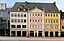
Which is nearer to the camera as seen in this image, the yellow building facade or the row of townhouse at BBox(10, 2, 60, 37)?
the row of townhouse at BBox(10, 2, 60, 37)

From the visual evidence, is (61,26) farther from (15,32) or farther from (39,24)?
(15,32)

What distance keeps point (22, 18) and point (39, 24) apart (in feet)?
17.3

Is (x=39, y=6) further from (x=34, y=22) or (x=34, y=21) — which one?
(x=34, y=22)

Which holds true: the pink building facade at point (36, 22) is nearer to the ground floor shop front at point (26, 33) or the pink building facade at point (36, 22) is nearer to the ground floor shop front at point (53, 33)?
the ground floor shop front at point (26, 33)

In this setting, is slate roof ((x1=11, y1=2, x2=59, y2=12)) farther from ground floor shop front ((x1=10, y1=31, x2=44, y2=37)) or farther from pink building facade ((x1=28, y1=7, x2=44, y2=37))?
ground floor shop front ((x1=10, y1=31, x2=44, y2=37))

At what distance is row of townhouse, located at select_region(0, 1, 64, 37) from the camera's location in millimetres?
88688

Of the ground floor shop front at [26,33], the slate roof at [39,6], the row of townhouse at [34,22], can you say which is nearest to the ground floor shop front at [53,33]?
the row of townhouse at [34,22]

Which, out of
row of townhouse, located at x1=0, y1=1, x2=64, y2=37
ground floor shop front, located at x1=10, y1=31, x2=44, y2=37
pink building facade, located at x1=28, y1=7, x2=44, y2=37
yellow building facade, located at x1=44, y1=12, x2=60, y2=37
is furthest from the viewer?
yellow building facade, located at x1=44, y1=12, x2=60, y2=37

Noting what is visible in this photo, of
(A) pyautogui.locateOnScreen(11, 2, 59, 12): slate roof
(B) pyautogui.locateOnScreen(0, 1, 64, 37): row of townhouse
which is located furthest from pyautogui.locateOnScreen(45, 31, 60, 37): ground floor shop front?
(A) pyautogui.locateOnScreen(11, 2, 59, 12): slate roof

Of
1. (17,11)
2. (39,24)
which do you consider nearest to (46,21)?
(39,24)

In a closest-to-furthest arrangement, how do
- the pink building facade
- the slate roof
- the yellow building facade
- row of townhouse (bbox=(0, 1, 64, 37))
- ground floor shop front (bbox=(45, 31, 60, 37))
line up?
1. row of townhouse (bbox=(0, 1, 64, 37))
2. ground floor shop front (bbox=(45, 31, 60, 37))
3. the pink building facade
4. the yellow building facade
5. the slate roof

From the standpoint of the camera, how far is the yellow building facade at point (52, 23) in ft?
293

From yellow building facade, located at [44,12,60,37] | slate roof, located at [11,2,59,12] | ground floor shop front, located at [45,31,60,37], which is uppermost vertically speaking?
slate roof, located at [11,2,59,12]

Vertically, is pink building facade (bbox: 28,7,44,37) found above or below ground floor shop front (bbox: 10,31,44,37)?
above
